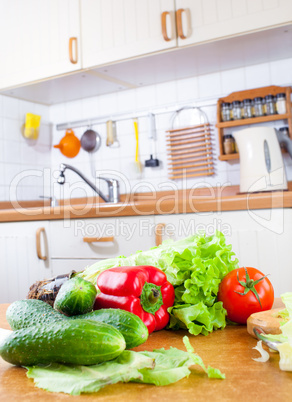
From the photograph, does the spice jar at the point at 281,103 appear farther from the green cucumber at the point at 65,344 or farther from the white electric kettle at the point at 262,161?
the green cucumber at the point at 65,344

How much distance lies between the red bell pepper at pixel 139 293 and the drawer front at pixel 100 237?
1224 mm

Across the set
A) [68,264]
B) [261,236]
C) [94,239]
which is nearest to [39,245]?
[68,264]

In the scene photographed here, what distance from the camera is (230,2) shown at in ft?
6.57

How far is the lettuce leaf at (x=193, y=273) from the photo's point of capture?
2.17 ft

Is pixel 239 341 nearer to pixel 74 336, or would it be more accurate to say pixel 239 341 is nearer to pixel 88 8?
pixel 74 336

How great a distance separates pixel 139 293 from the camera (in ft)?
2.11

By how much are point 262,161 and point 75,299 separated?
1649 mm

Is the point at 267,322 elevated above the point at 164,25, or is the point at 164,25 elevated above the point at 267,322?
the point at 164,25

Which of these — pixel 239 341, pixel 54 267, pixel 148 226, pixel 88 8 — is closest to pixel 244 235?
pixel 148 226

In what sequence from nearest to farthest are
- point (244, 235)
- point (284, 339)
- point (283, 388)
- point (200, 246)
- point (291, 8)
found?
point (283, 388) → point (284, 339) → point (200, 246) → point (244, 235) → point (291, 8)

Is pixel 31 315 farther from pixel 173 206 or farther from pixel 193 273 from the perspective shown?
pixel 173 206

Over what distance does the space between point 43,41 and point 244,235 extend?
1.68m

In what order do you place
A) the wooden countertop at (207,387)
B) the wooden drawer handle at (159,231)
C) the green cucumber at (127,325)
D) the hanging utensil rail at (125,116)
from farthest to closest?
1. the hanging utensil rail at (125,116)
2. the wooden drawer handle at (159,231)
3. the green cucumber at (127,325)
4. the wooden countertop at (207,387)

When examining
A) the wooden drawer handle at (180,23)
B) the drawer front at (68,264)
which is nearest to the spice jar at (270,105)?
the wooden drawer handle at (180,23)
